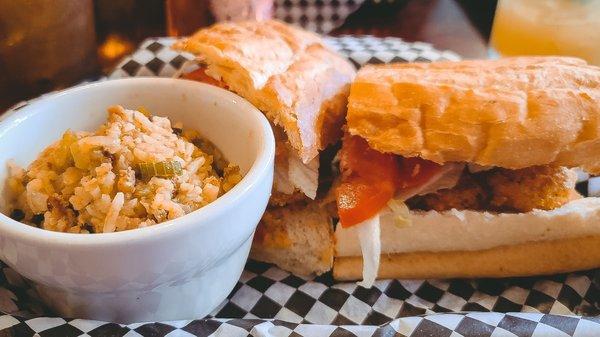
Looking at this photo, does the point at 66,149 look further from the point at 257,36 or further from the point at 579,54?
the point at 579,54

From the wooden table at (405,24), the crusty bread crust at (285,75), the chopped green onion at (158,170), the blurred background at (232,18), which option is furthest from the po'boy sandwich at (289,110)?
the wooden table at (405,24)

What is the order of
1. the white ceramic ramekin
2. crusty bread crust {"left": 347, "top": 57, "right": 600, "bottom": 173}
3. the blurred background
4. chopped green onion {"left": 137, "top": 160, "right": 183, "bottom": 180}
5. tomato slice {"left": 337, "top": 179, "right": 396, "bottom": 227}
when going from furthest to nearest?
the blurred background → tomato slice {"left": 337, "top": 179, "right": 396, "bottom": 227} → crusty bread crust {"left": 347, "top": 57, "right": 600, "bottom": 173} → chopped green onion {"left": 137, "top": 160, "right": 183, "bottom": 180} → the white ceramic ramekin

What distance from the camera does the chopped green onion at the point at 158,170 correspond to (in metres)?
1.41

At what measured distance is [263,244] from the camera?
1888mm

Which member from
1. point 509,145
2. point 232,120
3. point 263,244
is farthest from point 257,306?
point 509,145

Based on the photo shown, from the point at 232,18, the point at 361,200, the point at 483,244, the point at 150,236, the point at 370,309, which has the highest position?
the point at 150,236

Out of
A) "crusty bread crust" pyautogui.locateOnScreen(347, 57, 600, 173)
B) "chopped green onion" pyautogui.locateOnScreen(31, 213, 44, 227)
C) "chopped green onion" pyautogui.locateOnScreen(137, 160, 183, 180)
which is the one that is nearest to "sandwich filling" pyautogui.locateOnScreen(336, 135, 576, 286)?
"crusty bread crust" pyautogui.locateOnScreen(347, 57, 600, 173)

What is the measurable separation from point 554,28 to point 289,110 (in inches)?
67.6

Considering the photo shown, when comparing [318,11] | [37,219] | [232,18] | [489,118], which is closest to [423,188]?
[489,118]

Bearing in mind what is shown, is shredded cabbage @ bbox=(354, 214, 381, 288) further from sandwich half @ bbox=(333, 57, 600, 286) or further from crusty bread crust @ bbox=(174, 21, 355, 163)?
crusty bread crust @ bbox=(174, 21, 355, 163)

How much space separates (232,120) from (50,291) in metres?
0.66

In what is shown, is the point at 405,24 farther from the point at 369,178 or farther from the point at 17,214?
the point at 17,214

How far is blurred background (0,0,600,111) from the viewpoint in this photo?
2195 mm

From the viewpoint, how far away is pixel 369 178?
5.81 feet
